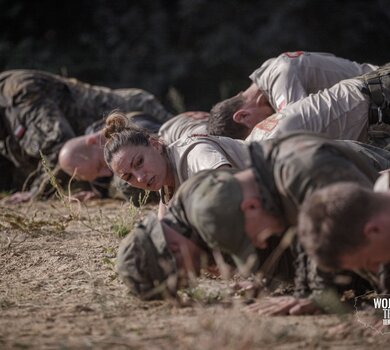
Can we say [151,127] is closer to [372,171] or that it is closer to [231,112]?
[231,112]

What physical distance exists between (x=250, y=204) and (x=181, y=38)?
7114 mm

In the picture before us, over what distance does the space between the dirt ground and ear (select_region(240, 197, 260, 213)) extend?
0.35 meters

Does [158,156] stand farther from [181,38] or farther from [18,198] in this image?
[181,38]

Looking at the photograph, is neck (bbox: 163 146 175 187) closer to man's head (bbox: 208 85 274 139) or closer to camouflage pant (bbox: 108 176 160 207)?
man's head (bbox: 208 85 274 139)

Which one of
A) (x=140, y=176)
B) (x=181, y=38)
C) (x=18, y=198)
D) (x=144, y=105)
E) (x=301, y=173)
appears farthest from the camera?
(x=181, y=38)

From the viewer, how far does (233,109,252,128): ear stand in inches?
197

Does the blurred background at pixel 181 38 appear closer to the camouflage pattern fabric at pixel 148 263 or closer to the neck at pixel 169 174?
the neck at pixel 169 174

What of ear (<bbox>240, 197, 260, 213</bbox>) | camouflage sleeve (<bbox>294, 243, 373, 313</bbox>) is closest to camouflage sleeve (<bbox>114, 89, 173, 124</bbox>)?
camouflage sleeve (<bbox>294, 243, 373, 313</bbox>)

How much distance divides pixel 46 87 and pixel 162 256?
4113mm

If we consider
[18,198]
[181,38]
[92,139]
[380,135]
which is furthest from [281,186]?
[181,38]

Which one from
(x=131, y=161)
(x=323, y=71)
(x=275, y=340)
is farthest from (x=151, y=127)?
(x=275, y=340)

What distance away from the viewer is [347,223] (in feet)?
8.29

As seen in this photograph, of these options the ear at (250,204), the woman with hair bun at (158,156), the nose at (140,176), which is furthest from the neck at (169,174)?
the ear at (250,204)

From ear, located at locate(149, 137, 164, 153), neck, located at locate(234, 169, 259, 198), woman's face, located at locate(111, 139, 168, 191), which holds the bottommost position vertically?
woman's face, located at locate(111, 139, 168, 191)
